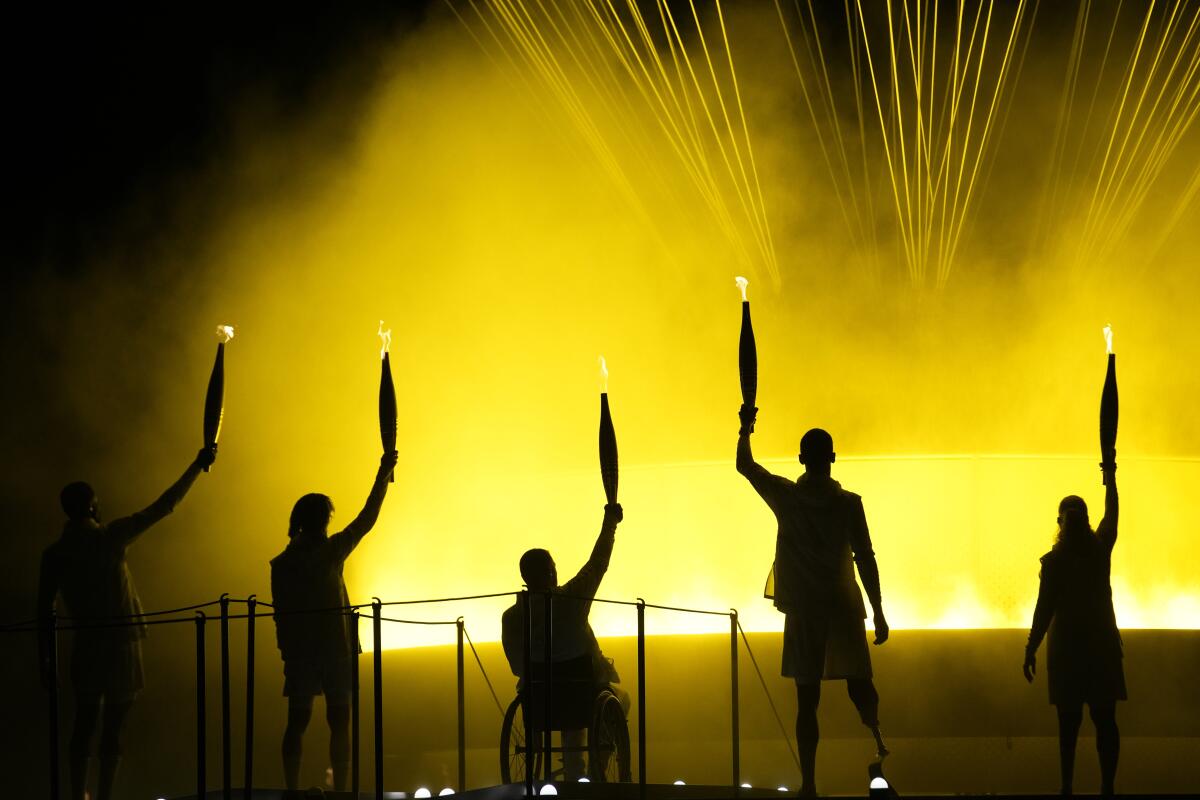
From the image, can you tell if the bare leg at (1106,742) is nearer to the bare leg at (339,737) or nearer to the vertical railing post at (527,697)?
the vertical railing post at (527,697)

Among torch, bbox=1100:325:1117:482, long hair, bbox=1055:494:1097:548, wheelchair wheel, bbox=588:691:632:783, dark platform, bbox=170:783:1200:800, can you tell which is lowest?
dark platform, bbox=170:783:1200:800

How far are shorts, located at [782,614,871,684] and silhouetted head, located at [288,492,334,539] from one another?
7.32 ft

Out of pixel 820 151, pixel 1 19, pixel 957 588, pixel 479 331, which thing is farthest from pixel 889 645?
pixel 1 19

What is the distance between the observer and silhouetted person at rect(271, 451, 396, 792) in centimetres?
707

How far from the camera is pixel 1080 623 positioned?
677cm

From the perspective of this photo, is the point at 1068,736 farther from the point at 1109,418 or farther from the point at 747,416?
the point at 747,416

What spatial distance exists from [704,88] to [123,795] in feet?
30.0

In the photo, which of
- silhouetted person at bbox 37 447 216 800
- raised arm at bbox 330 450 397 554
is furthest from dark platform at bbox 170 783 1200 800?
raised arm at bbox 330 450 397 554

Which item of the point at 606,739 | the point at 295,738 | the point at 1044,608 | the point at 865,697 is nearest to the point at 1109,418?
the point at 1044,608

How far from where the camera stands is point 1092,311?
47.6ft

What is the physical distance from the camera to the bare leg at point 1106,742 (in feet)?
20.9

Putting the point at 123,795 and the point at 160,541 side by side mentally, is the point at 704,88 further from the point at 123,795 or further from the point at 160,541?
the point at 123,795

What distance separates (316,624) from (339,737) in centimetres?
53

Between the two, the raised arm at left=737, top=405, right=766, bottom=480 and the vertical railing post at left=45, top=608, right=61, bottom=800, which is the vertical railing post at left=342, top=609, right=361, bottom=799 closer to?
the vertical railing post at left=45, top=608, right=61, bottom=800
